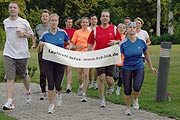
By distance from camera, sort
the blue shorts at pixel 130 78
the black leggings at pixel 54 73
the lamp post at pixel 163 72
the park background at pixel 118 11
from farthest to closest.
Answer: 1. the park background at pixel 118 11
2. the lamp post at pixel 163 72
3. the black leggings at pixel 54 73
4. the blue shorts at pixel 130 78

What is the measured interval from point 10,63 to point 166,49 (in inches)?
141

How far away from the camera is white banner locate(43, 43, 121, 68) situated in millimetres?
9453

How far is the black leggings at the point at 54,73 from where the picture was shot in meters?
9.27

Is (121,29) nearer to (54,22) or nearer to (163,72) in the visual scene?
(163,72)

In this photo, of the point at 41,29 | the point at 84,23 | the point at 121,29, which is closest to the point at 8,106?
the point at 41,29

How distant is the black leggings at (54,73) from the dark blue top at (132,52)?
1386 mm

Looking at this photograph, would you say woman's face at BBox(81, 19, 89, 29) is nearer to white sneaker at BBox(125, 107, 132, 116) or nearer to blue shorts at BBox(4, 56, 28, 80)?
blue shorts at BBox(4, 56, 28, 80)

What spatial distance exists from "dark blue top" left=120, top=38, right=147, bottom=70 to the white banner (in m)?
0.71

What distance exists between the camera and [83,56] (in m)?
10.1

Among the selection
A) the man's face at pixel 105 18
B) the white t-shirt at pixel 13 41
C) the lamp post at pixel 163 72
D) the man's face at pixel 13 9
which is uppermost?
the man's face at pixel 13 9

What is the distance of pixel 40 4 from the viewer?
65312mm

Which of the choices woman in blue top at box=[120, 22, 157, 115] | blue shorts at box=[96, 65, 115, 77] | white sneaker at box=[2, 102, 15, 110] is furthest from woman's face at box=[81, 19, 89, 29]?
white sneaker at box=[2, 102, 15, 110]

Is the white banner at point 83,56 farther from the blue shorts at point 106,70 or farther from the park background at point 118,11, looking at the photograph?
the park background at point 118,11

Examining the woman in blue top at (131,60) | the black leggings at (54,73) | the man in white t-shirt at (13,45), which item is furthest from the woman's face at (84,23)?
the woman in blue top at (131,60)
